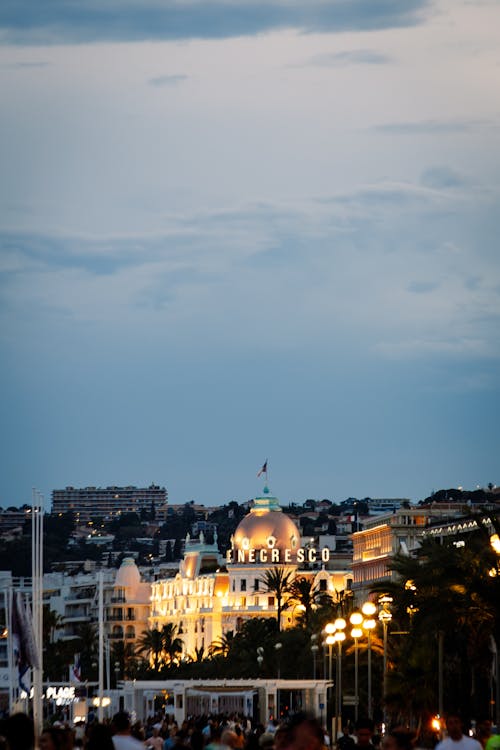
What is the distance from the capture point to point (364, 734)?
2091 centimetres

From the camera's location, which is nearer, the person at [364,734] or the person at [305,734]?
the person at [305,734]

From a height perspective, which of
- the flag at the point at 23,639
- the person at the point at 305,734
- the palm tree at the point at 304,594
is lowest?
the person at the point at 305,734

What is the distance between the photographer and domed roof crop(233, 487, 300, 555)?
628ft

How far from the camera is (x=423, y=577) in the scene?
6044 cm

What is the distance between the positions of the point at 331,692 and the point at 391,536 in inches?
1812

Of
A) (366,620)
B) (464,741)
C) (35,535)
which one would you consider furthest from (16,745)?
→ (35,535)

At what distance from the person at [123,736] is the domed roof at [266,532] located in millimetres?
169724

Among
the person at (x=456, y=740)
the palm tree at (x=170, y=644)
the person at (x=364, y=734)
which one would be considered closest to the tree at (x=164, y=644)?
the palm tree at (x=170, y=644)

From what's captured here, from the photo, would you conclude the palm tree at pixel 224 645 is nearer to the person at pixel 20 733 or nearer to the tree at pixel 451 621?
the tree at pixel 451 621

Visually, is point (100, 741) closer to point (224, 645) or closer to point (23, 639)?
point (23, 639)

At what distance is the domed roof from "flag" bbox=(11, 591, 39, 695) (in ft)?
434

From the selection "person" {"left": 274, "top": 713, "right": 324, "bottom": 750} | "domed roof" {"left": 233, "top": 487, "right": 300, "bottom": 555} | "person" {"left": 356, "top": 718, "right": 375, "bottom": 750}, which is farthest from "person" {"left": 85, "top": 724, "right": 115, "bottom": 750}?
"domed roof" {"left": 233, "top": 487, "right": 300, "bottom": 555}

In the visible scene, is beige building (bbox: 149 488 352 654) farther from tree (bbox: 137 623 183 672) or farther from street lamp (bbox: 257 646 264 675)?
street lamp (bbox: 257 646 264 675)

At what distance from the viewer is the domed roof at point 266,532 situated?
191375 mm
